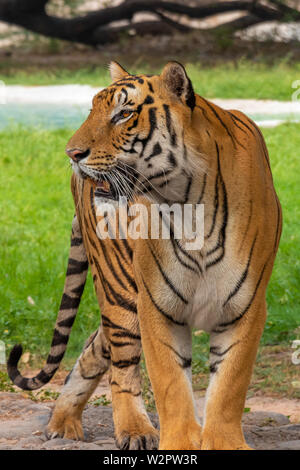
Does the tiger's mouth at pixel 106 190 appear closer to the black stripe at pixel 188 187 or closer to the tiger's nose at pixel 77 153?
the tiger's nose at pixel 77 153

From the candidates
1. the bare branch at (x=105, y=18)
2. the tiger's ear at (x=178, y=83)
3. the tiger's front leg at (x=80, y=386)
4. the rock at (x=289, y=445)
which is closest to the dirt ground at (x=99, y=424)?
the rock at (x=289, y=445)

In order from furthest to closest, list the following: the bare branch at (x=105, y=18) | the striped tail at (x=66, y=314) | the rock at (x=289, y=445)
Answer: the bare branch at (x=105, y=18)
the striped tail at (x=66, y=314)
the rock at (x=289, y=445)

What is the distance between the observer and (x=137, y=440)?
3.92 m

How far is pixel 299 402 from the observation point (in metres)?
5.22

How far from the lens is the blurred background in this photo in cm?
643

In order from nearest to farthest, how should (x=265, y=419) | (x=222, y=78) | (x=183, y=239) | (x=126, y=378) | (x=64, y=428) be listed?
(x=183, y=239), (x=126, y=378), (x=64, y=428), (x=265, y=419), (x=222, y=78)

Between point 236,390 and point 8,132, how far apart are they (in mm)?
9501

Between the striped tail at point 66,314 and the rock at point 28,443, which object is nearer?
the rock at point 28,443

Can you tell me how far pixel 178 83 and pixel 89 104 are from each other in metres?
11.0

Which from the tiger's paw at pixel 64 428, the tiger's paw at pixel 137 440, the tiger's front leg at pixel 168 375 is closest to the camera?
the tiger's front leg at pixel 168 375

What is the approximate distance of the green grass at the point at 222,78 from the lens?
46.0ft

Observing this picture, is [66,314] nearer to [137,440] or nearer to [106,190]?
[137,440]

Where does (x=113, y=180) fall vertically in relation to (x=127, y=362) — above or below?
above

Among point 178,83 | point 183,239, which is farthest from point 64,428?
point 178,83
